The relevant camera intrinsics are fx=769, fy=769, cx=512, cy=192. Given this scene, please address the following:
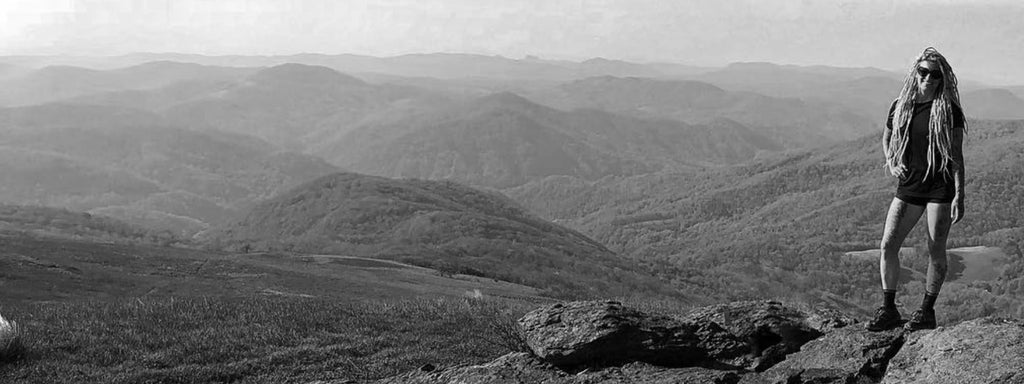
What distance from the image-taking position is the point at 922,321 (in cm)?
913

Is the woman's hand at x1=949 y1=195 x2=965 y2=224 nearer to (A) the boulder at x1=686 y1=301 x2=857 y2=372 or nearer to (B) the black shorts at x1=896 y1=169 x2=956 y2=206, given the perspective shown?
(B) the black shorts at x1=896 y1=169 x2=956 y2=206

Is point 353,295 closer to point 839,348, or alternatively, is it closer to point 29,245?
point 29,245

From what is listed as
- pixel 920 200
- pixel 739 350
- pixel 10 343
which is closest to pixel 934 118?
pixel 920 200

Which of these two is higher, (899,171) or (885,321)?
(899,171)

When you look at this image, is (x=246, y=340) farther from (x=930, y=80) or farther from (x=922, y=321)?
(x=930, y=80)

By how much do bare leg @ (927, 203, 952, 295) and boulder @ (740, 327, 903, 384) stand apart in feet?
3.93

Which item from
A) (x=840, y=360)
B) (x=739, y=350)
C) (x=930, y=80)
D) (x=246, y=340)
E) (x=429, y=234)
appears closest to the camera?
(x=840, y=360)

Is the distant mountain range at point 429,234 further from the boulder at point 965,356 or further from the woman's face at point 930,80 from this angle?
the boulder at point 965,356

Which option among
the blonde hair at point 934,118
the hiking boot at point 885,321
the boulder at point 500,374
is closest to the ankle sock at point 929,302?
the hiking boot at point 885,321

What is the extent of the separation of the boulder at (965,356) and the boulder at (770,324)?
1786 millimetres

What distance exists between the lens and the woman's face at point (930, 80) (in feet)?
31.2

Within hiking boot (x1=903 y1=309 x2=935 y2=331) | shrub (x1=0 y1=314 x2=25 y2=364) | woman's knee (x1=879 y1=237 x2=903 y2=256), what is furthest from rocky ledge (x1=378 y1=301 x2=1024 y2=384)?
shrub (x1=0 y1=314 x2=25 y2=364)

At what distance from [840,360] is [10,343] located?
11541 millimetres

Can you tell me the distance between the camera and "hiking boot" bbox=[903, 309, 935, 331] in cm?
902
